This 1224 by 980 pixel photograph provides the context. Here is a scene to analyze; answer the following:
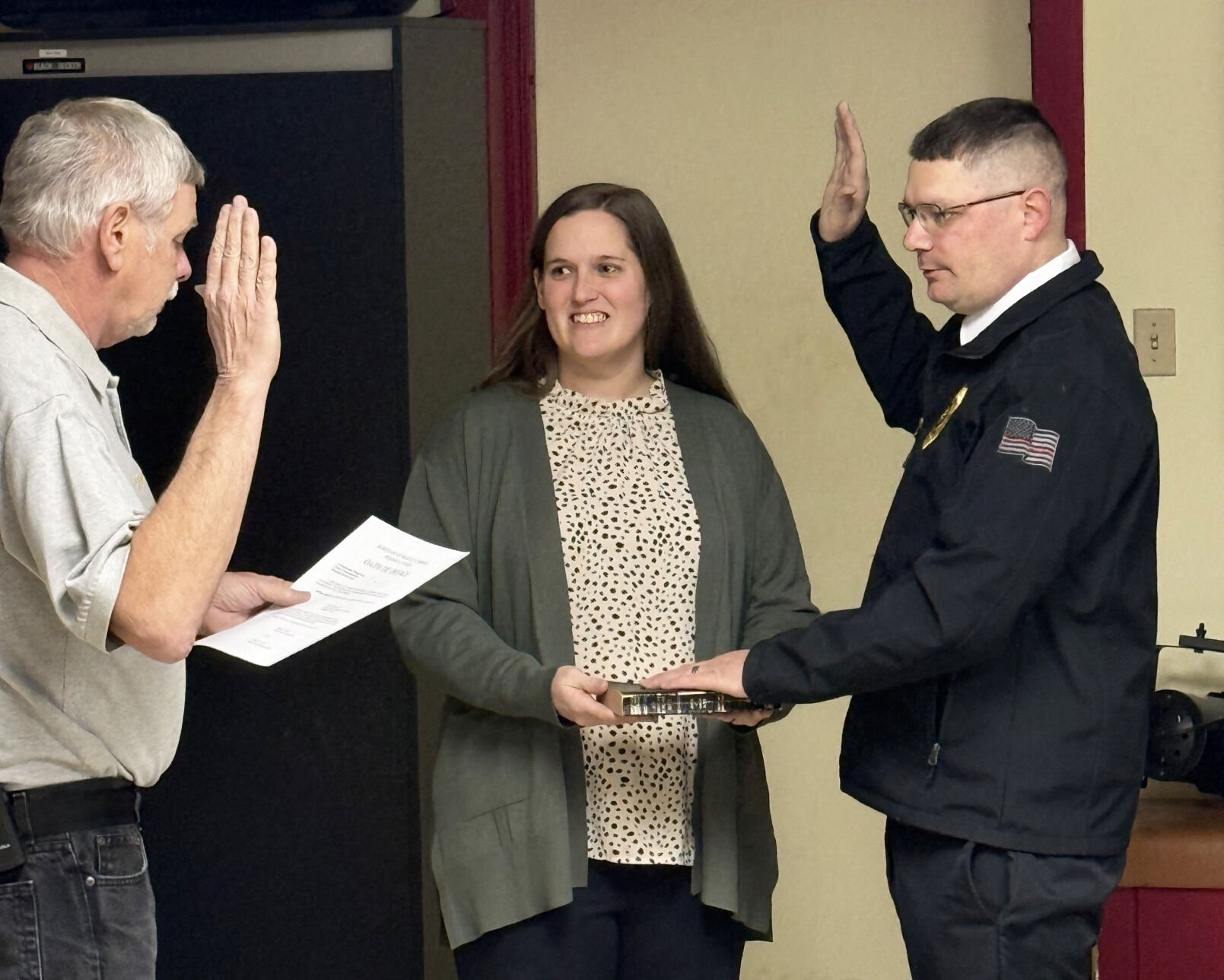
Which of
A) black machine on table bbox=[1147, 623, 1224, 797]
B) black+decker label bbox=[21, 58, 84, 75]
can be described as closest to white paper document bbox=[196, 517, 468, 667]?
black machine on table bbox=[1147, 623, 1224, 797]

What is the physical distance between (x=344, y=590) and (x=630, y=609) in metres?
0.49

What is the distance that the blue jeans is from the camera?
1.47 meters

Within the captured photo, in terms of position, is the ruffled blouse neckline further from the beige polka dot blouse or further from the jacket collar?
the jacket collar

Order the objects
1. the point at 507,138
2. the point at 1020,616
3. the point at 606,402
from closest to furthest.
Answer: the point at 1020,616 < the point at 606,402 < the point at 507,138

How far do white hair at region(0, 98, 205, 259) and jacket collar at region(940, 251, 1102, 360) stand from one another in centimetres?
98

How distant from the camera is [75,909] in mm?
1495

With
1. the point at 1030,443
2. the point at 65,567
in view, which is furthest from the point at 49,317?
the point at 1030,443

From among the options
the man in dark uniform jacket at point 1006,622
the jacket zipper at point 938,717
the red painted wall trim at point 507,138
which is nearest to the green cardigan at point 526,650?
the man in dark uniform jacket at point 1006,622

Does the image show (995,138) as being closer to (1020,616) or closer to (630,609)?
(1020,616)

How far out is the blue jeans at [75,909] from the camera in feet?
4.83

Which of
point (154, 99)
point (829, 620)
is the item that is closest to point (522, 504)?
point (829, 620)

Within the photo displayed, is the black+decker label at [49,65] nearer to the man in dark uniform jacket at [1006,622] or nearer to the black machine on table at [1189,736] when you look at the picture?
the man in dark uniform jacket at [1006,622]

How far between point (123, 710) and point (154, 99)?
4.86 feet

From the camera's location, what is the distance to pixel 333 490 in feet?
8.83
